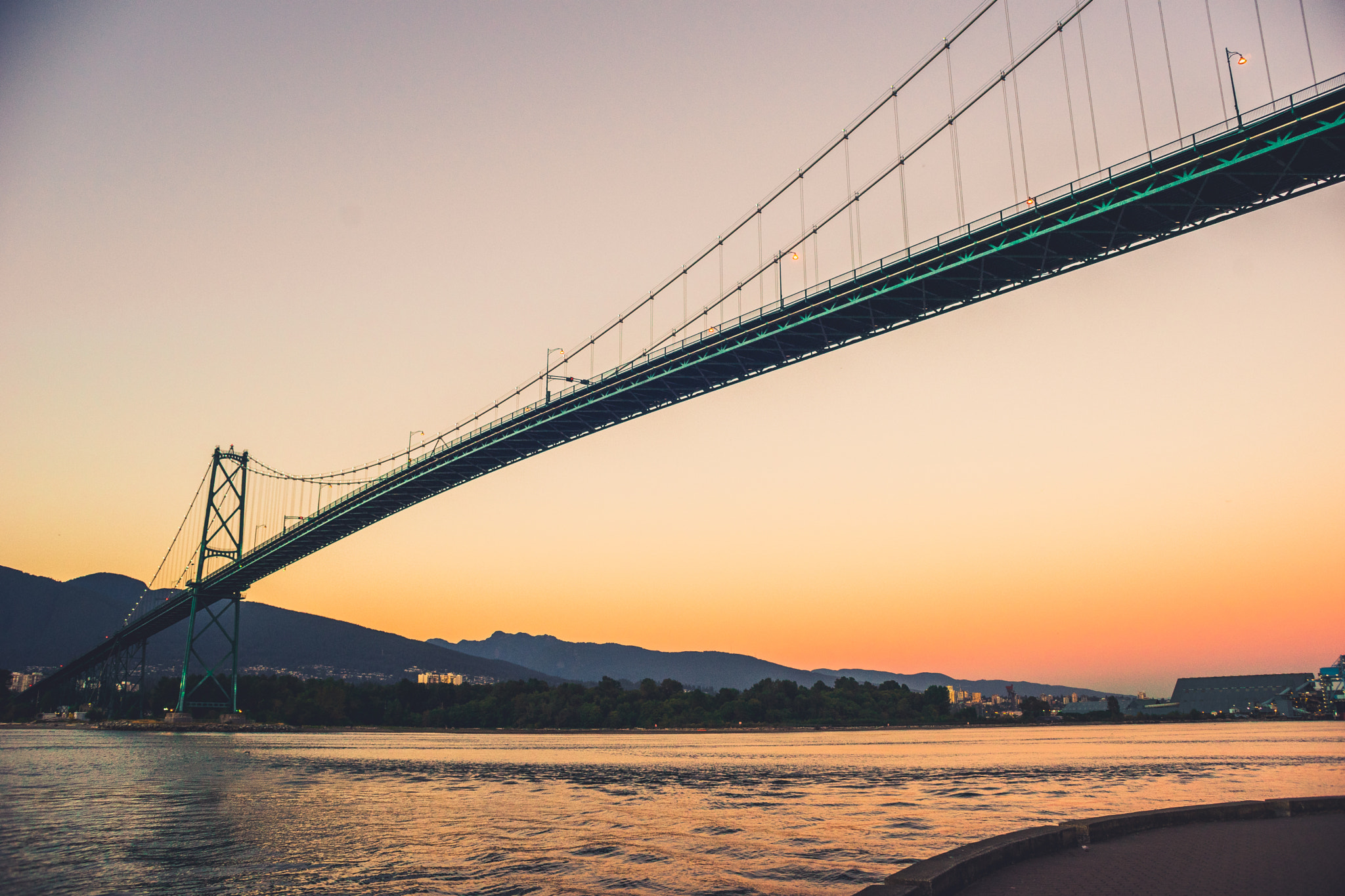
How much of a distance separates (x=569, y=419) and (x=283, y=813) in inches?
1019

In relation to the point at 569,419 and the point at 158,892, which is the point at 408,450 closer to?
the point at 569,419

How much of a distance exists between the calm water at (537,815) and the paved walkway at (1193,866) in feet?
9.28

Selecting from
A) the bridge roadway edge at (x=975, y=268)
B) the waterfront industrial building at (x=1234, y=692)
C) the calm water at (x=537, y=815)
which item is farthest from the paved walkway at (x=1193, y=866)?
the waterfront industrial building at (x=1234, y=692)

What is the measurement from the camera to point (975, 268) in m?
28.1

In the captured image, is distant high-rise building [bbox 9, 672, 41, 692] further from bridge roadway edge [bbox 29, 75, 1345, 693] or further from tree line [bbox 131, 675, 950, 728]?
bridge roadway edge [bbox 29, 75, 1345, 693]

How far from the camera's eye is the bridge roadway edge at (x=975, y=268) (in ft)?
71.4

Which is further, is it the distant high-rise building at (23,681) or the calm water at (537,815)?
the distant high-rise building at (23,681)

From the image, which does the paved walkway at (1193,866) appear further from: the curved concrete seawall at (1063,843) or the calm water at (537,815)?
the calm water at (537,815)

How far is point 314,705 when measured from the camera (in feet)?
319

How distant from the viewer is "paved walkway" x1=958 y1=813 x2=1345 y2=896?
689cm

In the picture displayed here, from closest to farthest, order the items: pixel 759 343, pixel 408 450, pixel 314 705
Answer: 1. pixel 759 343
2. pixel 408 450
3. pixel 314 705

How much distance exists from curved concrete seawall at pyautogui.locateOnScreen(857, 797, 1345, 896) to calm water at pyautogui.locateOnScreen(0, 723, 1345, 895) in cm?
222

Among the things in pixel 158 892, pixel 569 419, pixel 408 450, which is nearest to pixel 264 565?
pixel 408 450

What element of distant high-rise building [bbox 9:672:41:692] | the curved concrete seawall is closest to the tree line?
distant high-rise building [bbox 9:672:41:692]
